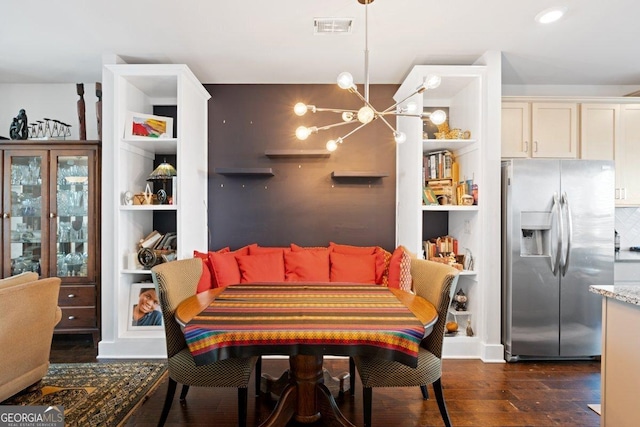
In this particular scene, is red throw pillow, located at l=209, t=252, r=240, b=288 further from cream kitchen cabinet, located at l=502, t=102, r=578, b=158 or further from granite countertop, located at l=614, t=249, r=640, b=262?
granite countertop, located at l=614, t=249, r=640, b=262

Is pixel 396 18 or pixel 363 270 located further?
pixel 363 270

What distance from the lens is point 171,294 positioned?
6.26 ft

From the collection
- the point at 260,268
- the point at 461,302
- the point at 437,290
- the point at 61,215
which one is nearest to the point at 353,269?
the point at 260,268

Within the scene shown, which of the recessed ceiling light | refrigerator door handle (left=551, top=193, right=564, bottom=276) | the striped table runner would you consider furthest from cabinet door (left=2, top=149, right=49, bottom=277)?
refrigerator door handle (left=551, top=193, right=564, bottom=276)

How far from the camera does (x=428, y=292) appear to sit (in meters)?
2.08

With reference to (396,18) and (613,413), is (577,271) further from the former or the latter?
(396,18)

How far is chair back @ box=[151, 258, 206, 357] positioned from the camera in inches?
72.8

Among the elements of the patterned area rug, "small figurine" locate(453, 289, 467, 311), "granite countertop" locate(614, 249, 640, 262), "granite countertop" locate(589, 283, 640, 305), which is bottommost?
Answer: the patterned area rug

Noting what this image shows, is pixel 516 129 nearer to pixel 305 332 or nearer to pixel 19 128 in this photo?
pixel 305 332

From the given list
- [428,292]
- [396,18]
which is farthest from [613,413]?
[396,18]

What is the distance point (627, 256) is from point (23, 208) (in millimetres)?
6110

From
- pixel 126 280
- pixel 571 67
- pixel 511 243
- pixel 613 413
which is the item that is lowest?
pixel 613 413

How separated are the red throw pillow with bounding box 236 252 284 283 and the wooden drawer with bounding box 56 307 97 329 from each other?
1517 mm

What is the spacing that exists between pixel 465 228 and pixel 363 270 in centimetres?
108
